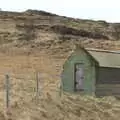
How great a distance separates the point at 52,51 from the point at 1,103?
2629cm

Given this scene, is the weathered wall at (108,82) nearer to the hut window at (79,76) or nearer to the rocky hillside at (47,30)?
the hut window at (79,76)

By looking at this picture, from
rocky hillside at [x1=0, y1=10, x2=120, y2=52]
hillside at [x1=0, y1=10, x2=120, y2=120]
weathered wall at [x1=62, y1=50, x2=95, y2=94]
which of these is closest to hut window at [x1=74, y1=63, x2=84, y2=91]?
weathered wall at [x1=62, y1=50, x2=95, y2=94]

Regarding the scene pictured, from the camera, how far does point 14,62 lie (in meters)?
36.7

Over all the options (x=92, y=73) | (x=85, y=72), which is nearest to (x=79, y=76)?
(x=85, y=72)

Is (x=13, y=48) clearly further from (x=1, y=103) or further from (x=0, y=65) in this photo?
(x=1, y=103)

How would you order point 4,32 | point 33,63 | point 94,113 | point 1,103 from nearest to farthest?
point 1,103 < point 94,113 < point 33,63 < point 4,32

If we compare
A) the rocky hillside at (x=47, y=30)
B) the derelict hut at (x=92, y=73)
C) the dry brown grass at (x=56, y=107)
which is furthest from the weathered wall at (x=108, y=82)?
the rocky hillside at (x=47, y=30)

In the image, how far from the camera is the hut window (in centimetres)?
2047

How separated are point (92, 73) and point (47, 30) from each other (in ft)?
80.0

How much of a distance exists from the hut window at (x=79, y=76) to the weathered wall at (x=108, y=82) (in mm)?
781

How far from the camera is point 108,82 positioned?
66.8 ft

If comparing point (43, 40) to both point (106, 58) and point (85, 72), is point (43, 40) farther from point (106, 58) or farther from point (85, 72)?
point (85, 72)

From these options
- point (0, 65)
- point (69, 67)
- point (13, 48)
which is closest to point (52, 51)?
point (13, 48)

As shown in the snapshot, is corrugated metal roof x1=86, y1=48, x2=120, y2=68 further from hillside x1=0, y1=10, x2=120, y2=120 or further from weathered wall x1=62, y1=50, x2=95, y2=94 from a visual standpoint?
hillside x1=0, y1=10, x2=120, y2=120
